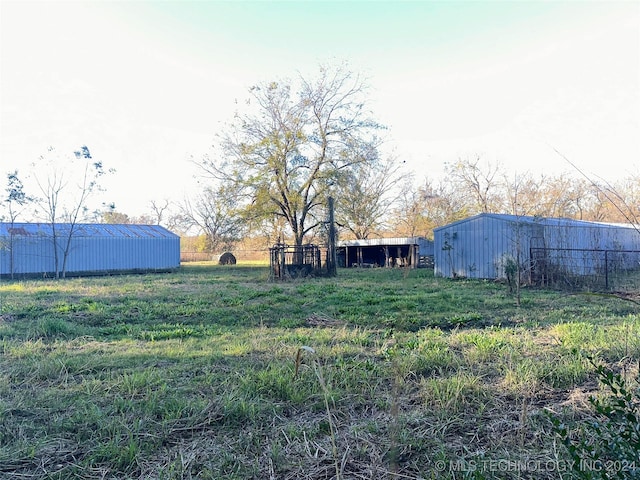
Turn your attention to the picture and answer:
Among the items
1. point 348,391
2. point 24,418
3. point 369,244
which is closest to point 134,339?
point 24,418

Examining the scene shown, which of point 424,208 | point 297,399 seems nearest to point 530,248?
point 297,399

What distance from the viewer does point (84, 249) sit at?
2156 cm

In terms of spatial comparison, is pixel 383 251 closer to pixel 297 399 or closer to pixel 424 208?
pixel 424 208

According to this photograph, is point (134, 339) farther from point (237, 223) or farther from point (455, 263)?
point (237, 223)

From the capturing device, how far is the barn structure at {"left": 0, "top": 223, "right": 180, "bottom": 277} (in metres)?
19.6

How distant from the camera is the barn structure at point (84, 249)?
64.2 feet

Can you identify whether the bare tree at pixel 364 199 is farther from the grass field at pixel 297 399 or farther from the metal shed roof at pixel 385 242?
the grass field at pixel 297 399

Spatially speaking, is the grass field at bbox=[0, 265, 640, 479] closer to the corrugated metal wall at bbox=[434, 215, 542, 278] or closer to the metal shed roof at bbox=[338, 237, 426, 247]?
the corrugated metal wall at bbox=[434, 215, 542, 278]

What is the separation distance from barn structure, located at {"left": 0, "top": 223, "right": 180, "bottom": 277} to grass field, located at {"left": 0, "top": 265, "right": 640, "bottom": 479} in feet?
55.6

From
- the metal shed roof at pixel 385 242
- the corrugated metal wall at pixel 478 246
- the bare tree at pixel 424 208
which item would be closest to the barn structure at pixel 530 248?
the corrugated metal wall at pixel 478 246

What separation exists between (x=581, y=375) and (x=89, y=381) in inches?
156

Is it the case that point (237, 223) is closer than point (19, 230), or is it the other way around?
point (19, 230)

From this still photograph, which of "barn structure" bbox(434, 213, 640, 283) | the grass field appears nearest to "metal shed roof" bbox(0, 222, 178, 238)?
"barn structure" bbox(434, 213, 640, 283)

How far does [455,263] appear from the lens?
1662 cm
